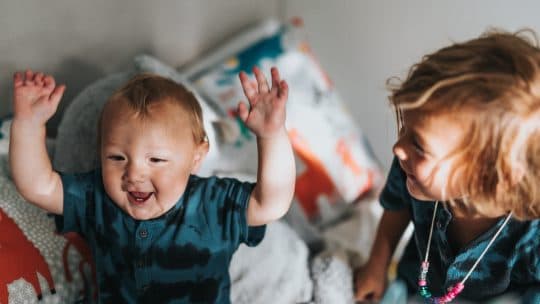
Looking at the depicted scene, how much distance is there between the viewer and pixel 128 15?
1.26 m

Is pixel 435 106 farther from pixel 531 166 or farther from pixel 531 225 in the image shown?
pixel 531 225

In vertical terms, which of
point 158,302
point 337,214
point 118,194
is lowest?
point 337,214

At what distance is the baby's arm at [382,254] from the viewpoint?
3.64 ft

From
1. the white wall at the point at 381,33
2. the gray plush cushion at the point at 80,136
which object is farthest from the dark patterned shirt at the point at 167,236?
the white wall at the point at 381,33

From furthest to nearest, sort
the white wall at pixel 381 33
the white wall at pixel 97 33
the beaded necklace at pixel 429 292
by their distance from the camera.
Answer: the white wall at pixel 381 33, the white wall at pixel 97 33, the beaded necklace at pixel 429 292

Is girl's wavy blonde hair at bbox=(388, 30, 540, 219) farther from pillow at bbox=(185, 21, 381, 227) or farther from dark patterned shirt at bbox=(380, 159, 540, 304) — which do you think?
pillow at bbox=(185, 21, 381, 227)

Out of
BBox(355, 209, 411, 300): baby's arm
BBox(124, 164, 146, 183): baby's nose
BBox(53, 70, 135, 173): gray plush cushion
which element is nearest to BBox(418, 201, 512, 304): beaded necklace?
BBox(355, 209, 411, 300): baby's arm

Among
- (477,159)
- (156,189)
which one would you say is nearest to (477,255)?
(477,159)

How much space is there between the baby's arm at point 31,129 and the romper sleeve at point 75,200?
43mm

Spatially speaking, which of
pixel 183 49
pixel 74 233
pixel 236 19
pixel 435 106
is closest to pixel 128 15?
pixel 183 49

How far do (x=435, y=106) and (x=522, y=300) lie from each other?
0.37 meters

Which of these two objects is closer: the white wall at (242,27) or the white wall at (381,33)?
the white wall at (242,27)

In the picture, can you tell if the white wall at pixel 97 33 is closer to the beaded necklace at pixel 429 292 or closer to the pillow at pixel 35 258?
the pillow at pixel 35 258

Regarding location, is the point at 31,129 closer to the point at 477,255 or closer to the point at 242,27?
the point at 477,255
